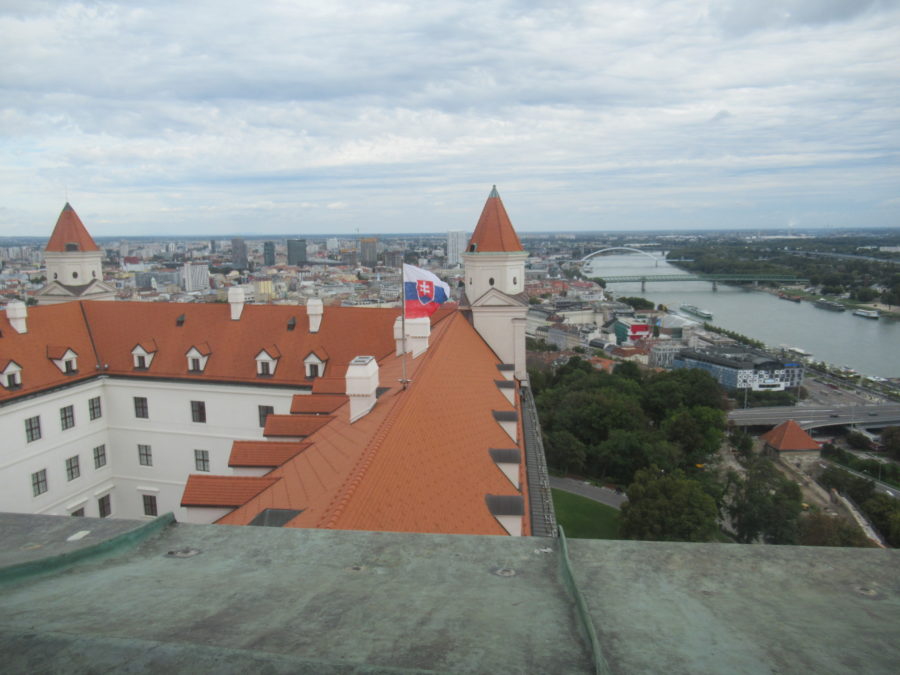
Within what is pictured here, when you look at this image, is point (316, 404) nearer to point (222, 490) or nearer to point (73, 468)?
point (222, 490)

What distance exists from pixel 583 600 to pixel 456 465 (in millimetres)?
7530

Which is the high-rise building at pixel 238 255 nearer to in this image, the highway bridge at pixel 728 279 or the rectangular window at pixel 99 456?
the highway bridge at pixel 728 279

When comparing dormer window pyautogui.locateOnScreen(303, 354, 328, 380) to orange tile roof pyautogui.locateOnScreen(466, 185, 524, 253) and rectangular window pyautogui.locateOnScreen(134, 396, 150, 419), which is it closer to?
rectangular window pyautogui.locateOnScreen(134, 396, 150, 419)

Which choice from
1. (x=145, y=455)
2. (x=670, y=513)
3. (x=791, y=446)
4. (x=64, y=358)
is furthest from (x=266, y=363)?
(x=791, y=446)

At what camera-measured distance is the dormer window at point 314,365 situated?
18188 millimetres

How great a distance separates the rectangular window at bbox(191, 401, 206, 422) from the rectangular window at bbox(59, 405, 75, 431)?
330 centimetres

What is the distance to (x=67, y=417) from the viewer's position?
18031mm

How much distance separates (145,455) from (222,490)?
12201mm

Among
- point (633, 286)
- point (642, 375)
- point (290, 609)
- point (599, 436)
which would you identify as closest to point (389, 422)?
point (290, 609)

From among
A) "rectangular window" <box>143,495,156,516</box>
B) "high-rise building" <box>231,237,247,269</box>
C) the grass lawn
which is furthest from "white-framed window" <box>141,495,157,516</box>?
"high-rise building" <box>231,237,247,269</box>

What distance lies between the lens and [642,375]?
161 feet

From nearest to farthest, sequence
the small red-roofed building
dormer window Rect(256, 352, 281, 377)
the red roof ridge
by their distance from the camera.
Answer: the red roof ridge, dormer window Rect(256, 352, 281, 377), the small red-roofed building

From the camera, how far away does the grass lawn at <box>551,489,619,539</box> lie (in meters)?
23.5

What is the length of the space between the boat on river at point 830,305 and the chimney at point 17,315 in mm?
109600
